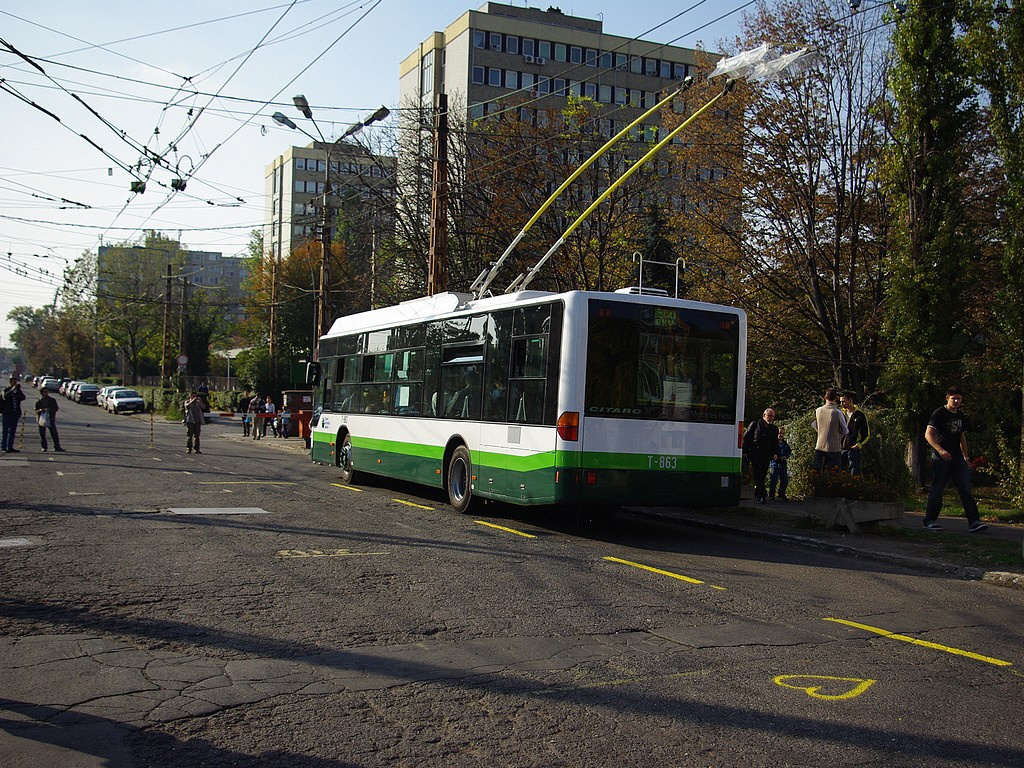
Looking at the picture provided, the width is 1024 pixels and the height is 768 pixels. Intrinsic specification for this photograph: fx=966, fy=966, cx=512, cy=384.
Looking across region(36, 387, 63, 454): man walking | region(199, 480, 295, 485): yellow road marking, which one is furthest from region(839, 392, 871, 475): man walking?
region(36, 387, 63, 454): man walking

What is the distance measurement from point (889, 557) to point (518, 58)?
65.8 metres

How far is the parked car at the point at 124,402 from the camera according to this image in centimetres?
6359

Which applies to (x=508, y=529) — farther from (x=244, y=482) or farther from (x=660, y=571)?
(x=244, y=482)

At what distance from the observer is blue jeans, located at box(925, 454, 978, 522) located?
42.0 ft

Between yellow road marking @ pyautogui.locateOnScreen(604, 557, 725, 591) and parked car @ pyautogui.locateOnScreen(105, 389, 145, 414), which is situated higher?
parked car @ pyautogui.locateOnScreen(105, 389, 145, 414)

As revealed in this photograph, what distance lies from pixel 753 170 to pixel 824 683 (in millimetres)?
21768

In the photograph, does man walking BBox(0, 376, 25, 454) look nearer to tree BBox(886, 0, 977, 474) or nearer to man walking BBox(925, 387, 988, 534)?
tree BBox(886, 0, 977, 474)

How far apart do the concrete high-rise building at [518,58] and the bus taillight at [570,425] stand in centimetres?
5796

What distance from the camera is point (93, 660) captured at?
19.9 feet

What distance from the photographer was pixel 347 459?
64.3 feet

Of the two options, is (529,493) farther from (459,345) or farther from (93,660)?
(93,660)

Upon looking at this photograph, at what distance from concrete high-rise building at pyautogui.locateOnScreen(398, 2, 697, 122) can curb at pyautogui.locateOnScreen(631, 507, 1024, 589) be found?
56819mm

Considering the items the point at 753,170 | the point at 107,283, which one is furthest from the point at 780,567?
the point at 107,283

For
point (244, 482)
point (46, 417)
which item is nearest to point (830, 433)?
point (244, 482)
